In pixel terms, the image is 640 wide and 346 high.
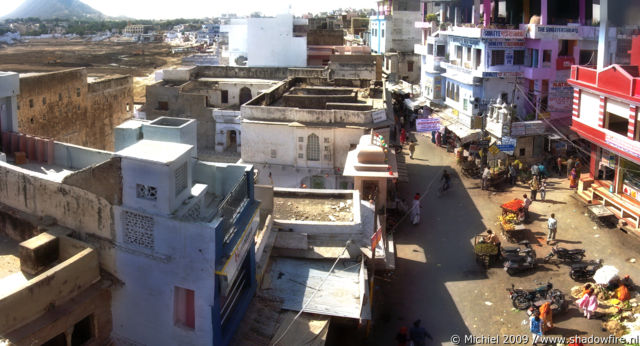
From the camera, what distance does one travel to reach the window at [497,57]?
1359 inches

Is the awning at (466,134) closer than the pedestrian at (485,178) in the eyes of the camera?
No

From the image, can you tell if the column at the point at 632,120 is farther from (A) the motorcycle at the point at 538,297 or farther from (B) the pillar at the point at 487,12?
(B) the pillar at the point at 487,12

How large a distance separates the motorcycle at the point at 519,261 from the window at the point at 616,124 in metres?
8.56

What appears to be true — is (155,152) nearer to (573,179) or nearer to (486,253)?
(486,253)

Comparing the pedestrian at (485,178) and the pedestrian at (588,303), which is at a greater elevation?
the pedestrian at (485,178)

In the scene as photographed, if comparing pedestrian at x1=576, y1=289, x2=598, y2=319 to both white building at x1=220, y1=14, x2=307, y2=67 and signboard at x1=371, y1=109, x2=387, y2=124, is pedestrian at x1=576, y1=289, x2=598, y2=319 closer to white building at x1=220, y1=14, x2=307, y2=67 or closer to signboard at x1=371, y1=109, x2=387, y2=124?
signboard at x1=371, y1=109, x2=387, y2=124

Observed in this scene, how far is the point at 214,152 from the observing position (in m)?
31.6

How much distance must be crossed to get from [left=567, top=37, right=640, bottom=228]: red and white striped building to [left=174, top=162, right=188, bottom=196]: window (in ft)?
59.5

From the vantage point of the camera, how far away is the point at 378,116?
79.9ft

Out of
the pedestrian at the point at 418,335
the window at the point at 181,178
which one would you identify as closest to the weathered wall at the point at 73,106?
the window at the point at 181,178

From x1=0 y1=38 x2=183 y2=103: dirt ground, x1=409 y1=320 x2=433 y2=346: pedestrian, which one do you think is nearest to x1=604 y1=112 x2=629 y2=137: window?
x1=409 y1=320 x2=433 y2=346: pedestrian

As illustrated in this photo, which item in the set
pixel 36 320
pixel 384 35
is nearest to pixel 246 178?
pixel 36 320

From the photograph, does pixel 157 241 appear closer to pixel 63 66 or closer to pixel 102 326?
pixel 102 326

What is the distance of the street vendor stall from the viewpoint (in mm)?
22089
